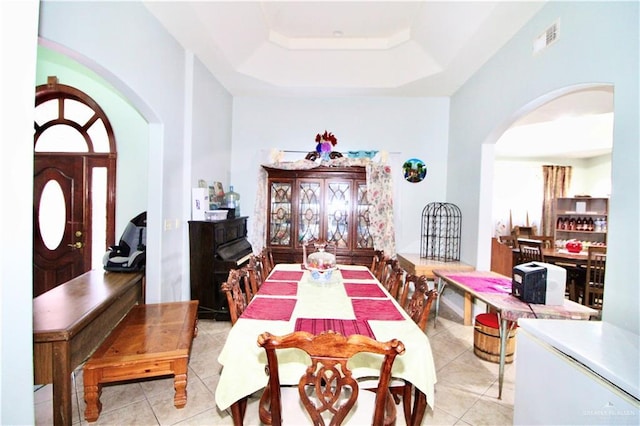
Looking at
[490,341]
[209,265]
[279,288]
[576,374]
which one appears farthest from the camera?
[209,265]

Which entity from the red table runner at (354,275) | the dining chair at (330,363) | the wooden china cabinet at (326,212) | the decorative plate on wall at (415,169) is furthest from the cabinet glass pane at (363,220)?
the dining chair at (330,363)

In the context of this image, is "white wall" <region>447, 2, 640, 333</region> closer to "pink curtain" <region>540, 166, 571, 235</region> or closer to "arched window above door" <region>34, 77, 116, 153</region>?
"pink curtain" <region>540, 166, 571, 235</region>

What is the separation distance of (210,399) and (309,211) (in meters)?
2.50

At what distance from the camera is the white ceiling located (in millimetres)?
2676

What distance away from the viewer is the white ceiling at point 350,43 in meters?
2.68

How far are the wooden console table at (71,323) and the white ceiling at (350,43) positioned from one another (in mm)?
2400

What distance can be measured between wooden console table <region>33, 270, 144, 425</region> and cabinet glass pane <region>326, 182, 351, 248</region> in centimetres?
235

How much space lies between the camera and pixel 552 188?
21.3 feet

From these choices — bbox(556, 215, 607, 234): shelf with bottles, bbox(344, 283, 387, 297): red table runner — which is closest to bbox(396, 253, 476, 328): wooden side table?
bbox(344, 283, 387, 297): red table runner

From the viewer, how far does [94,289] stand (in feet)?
7.82

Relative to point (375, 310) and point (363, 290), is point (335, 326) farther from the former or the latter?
point (363, 290)

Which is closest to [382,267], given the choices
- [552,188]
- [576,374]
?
[576,374]

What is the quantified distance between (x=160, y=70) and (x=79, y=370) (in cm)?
269

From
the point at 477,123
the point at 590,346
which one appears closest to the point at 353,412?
the point at 590,346
